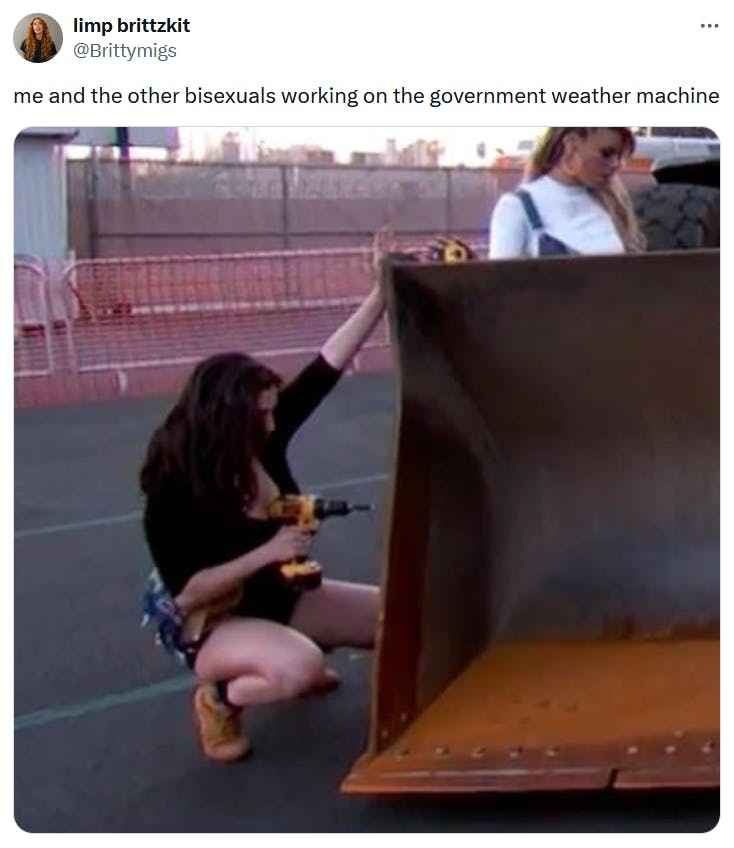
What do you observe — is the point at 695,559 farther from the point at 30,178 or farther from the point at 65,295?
the point at 30,178

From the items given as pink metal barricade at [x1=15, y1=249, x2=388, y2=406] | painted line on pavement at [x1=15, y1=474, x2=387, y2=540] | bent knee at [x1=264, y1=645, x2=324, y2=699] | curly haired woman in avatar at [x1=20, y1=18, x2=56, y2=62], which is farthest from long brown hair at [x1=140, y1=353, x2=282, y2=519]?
pink metal barricade at [x1=15, y1=249, x2=388, y2=406]

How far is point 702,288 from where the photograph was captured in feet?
8.52

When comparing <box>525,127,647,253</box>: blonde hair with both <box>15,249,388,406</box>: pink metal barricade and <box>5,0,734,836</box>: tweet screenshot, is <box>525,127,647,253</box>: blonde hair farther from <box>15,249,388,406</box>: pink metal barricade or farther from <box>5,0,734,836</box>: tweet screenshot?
<box>15,249,388,406</box>: pink metal barricade

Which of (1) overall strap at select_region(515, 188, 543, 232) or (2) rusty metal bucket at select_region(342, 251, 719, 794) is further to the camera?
(1) overall strap at select_region(515, 188, 543, 232)

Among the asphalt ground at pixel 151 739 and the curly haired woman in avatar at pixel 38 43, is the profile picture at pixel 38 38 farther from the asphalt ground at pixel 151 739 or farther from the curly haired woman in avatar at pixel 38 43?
the asphalt ground at pixel 151 739

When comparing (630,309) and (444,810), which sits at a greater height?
(630,309)

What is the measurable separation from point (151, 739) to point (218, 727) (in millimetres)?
213

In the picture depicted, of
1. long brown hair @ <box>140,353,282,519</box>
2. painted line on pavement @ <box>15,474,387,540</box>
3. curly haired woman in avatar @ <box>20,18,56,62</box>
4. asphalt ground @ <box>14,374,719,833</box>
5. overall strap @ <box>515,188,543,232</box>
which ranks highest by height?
curly haired woman in avatar @ <box>20,18,56,62</box>

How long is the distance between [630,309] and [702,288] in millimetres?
145

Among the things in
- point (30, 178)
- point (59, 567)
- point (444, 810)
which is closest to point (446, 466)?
point (444, 810)

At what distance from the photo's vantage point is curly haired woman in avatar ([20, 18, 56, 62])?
87.5 inches

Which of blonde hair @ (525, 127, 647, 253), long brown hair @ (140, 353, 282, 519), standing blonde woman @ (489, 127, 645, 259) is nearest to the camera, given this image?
long brown hair @ (140, 353, 282, 519)

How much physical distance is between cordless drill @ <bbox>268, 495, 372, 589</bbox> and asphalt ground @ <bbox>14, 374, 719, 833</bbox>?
0.89 feet

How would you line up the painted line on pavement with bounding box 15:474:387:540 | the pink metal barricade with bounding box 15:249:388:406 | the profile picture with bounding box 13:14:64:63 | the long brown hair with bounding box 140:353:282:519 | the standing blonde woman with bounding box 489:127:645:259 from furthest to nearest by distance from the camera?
the pink metal barricade with bounding box 15:249:388:406, the painted line on pavement with bounding box 15:474:387:540, the standing blonde woman with bounding box 489:127:645:259, the long brown hair with bounding box 140:353:282:519, the profile picture with bounding box 13:14:64:63
